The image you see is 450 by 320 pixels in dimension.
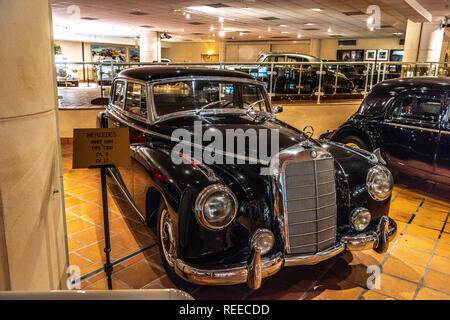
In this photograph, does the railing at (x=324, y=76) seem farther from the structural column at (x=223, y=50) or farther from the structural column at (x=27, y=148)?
the structural column at (x=223, y=50)

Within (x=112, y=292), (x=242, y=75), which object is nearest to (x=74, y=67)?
(x=242, y=75)

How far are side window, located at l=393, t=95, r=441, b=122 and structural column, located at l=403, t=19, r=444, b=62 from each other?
11.3 m

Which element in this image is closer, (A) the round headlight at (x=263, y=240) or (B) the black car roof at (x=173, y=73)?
(A) the round headlight at (x=263, y=240)

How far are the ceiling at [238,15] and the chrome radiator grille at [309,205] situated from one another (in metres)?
10.6

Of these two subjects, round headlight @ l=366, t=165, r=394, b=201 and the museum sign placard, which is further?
round headlight @ l=366, t=165, r=394, b=201

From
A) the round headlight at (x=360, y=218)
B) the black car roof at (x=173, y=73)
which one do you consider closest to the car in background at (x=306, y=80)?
the black car roof at (x=173, y=73)

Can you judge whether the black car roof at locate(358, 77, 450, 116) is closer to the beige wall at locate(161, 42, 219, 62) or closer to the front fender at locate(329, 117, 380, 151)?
the front fender at locate(329, 117, 380, 151)

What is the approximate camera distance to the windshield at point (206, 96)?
3664 mm

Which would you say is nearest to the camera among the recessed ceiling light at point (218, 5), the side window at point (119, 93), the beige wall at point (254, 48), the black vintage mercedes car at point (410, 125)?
the side window at point (119, 93)

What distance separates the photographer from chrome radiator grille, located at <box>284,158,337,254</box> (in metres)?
2.61

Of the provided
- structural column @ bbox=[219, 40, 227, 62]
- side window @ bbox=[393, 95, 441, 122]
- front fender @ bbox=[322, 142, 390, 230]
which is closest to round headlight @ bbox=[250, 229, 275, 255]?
front fender @ bbox=[322, 142, 390, 230]

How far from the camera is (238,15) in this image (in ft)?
55.5

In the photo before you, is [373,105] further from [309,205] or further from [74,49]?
[74,49]

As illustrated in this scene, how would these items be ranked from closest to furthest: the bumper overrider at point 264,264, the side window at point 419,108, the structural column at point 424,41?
the bumper overrider at point 264,264, the side window at point 419,108, the structural column at point 424,41
